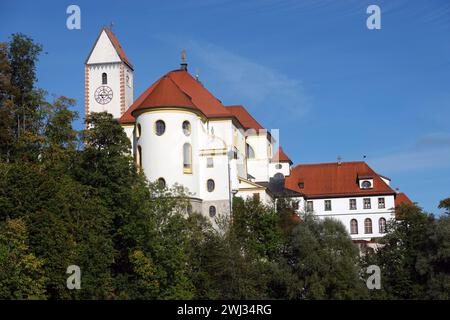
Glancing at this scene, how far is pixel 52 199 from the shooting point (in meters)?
44.3

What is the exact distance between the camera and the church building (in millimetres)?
59812

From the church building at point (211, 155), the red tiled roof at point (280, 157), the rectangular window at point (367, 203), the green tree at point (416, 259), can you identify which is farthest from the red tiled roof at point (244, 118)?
the green tree at point (416, 259)

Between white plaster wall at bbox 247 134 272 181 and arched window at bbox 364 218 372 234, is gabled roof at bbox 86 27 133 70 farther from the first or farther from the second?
arched window at bbox 364 218 372 234

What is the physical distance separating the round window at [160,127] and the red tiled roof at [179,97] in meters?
1.19

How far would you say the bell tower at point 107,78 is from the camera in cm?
6869

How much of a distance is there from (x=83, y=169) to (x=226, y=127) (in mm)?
16272

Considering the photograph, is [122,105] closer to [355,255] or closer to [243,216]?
[243,216]

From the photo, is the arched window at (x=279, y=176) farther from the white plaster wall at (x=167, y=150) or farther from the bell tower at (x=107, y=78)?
the white plaster wall at (x=167, y=150)

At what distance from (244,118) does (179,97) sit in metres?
16.9

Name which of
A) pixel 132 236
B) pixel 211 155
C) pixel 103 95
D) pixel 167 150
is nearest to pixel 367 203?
pixel 211 155

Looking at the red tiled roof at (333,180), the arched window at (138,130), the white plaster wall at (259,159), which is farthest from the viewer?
the red tiled roof at (333,180)

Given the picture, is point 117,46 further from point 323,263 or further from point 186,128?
point 323,263

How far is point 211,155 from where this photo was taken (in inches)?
2413

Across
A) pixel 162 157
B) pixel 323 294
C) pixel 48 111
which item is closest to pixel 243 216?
pixel 162 157
